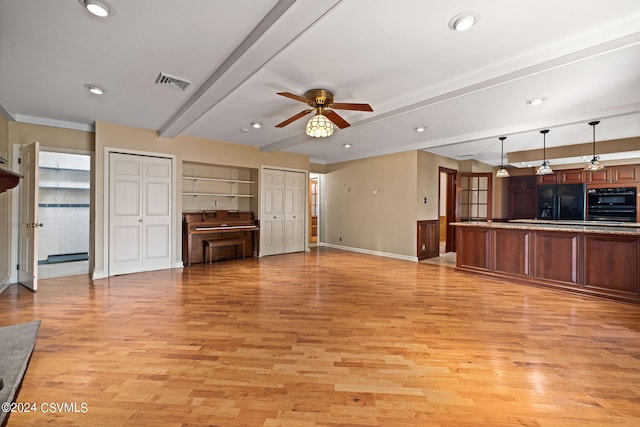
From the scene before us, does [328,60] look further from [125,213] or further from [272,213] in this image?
[272,213]

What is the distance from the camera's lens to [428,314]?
2.96 metres

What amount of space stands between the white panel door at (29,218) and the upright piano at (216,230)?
2033mm

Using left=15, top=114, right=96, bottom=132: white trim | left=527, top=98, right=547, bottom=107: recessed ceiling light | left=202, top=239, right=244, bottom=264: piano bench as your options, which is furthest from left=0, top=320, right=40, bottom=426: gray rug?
left=527, top=98, right=547, bottom=107: recessed ceiling light

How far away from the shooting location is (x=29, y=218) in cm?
375

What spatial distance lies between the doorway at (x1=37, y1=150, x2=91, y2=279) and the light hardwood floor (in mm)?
2713

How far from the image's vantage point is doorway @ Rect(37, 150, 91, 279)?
601 centimetres

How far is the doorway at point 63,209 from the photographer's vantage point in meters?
6.01

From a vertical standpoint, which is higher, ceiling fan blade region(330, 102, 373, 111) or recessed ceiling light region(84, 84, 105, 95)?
recessed ceiling light region(84, 84, 105, 95)

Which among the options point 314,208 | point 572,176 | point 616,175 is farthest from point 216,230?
point 616,175

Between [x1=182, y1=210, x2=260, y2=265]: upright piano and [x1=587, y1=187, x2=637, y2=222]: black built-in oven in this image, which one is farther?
[x1=587, y1=187, x2=637, y2=222]: black built-in oven

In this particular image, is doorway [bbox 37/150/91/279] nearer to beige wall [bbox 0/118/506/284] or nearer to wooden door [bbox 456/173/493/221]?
beige wall [bbox 0/118/506/284]

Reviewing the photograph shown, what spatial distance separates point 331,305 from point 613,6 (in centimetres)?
330

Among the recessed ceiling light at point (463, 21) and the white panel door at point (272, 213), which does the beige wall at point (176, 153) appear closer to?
the white panel door at point (272, 213)

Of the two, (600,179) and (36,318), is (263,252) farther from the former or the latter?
(600,179)
